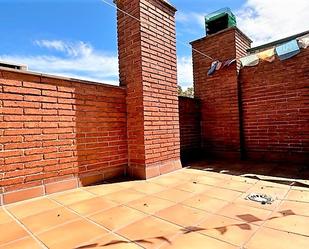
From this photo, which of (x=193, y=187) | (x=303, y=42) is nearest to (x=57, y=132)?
(x=193, y=187)

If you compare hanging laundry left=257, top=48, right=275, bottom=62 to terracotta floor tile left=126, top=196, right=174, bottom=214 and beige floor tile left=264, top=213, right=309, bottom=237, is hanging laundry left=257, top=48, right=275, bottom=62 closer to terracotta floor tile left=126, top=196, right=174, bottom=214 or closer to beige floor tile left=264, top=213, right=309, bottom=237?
beige floor tile left=264, top=213, right=309, bottom=237

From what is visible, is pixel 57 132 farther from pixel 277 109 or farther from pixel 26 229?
pixel 277 109

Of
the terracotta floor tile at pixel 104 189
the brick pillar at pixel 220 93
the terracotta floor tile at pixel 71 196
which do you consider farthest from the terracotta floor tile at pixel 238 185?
the brick pillar at pixel 220 93

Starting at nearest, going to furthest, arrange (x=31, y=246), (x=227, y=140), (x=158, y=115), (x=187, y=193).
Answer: (x=31, y=246) → (x=187, y=193) → (x=158, y=115) → (x=227, y=140)

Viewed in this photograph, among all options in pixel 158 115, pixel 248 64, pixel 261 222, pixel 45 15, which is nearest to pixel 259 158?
pixel 248 64

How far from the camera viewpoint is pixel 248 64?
5008 mm

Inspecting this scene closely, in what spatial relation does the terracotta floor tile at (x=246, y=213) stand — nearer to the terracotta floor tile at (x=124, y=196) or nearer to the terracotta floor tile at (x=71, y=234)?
the terracotta floor tile at (x=124, y=196)

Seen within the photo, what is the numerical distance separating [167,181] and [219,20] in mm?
4744

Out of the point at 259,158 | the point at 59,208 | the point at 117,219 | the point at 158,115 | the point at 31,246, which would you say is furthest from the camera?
the point at 259,158

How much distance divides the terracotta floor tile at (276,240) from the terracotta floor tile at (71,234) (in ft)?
3.63

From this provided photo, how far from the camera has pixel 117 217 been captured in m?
1.95

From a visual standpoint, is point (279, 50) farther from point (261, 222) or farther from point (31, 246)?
point (31, 246)

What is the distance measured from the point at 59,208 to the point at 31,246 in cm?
74

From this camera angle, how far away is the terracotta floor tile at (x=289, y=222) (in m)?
1.63
